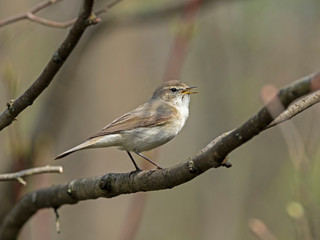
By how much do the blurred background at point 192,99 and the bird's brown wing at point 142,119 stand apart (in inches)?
11.2

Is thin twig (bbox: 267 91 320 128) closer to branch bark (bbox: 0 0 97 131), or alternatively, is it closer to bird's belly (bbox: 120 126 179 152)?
branch bark (bbox: 0 0 97 131)

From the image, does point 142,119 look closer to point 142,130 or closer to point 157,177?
point 142,130

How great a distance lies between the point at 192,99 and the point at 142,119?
3640 mm

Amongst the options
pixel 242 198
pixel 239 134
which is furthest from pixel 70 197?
pixel 242 198

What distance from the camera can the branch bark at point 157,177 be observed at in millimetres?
1597

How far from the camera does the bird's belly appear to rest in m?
3.71

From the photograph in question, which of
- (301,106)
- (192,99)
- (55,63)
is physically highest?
(55,63)

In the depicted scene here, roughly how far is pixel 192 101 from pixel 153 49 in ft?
3.67

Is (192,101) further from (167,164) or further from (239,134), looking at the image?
(239,134)

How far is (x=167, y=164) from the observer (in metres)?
7.47

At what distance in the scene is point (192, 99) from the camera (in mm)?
7438

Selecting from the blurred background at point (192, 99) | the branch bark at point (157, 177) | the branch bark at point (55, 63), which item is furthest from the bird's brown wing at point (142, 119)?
the branch bark at point (55, 63)

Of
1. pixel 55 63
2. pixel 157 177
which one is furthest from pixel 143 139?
pixel 55 63

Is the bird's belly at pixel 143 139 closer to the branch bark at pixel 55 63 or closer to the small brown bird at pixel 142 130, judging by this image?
the small brown bird at pixel 142 130
